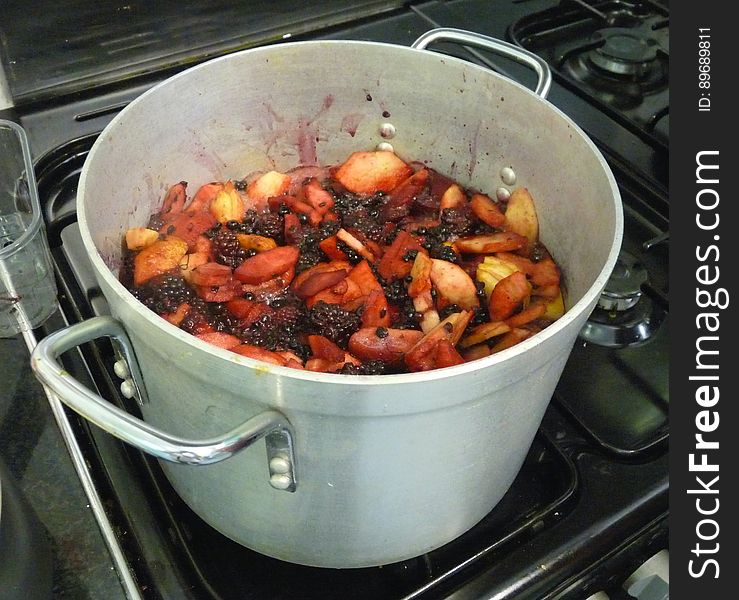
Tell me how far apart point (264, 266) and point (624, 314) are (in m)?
0.46

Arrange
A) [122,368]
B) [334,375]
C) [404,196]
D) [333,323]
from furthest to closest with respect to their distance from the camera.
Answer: [404,196], [333,323], [122,368], [334,375]

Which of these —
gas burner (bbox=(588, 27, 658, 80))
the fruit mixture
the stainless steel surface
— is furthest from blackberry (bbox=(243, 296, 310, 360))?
gas burner (bbox=(588, 27, 658, 80))

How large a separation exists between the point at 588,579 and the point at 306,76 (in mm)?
682

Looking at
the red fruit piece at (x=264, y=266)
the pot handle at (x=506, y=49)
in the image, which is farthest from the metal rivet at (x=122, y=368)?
the pot handle at (x=506, y=49)

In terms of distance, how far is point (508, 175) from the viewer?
0.95m

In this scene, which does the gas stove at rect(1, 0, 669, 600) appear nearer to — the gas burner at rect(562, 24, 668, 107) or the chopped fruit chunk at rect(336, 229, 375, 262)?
the gas burner at rect(562, 24, 668, 107)

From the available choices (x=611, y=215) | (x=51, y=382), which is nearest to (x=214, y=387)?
(x=51, y=382)

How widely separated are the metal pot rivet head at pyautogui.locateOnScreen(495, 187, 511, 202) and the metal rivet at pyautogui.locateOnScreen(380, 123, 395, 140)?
167 millimetres

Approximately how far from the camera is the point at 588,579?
72 centimetres

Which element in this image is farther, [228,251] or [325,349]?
[228,251]

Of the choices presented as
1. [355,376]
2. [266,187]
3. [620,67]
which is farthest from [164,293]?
[620,67]

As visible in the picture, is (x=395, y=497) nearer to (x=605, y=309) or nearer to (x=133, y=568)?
(x=133, y=568)

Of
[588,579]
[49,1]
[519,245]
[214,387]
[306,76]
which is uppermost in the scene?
[49,1]

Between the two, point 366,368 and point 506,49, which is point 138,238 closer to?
point 366,368
